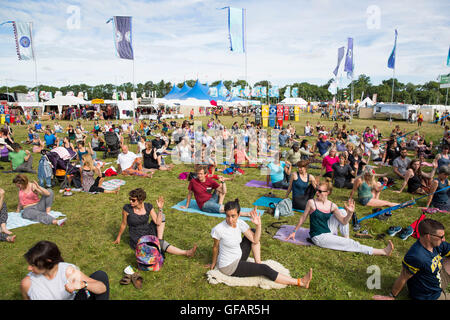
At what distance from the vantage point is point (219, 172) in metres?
11.0

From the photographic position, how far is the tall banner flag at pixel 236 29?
16109 mm

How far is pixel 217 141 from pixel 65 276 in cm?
1266

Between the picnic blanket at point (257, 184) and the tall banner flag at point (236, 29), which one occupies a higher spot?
the tall banner flag at point (236, 29)

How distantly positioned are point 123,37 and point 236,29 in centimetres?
742

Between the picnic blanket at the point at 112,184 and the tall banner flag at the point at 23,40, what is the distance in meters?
20.0

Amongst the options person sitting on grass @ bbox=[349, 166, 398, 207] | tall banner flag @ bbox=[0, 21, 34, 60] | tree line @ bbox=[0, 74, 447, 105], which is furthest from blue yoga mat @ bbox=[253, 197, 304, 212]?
tree line @ bbox=[0, 74, 447, 105]

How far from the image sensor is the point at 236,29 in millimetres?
16578

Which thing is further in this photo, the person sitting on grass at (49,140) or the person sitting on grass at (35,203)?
the person sitting on grass at (49,140)

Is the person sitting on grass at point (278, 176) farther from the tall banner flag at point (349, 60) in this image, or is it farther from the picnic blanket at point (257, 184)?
the tall banner flag at point (349, 60)

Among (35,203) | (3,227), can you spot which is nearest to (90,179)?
(35,203)

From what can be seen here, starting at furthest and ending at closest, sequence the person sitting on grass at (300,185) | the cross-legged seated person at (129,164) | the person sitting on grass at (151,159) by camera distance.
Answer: the person sitting on grass at (151,159) < the cross-legged seated person at (129,164) < the person sitting on grass at (300,185)

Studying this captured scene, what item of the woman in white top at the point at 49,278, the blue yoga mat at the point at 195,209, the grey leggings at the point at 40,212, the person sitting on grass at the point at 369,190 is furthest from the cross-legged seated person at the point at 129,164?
the woman in white top at the point at 49,278

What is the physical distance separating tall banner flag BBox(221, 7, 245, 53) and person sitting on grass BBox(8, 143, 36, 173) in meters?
12.1
